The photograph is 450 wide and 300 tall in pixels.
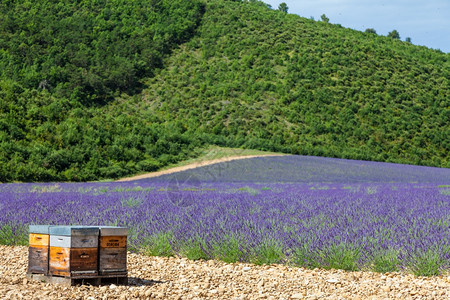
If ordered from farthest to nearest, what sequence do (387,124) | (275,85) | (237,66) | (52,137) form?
(237,66)
(275,85)
(387,124)
(52,137)

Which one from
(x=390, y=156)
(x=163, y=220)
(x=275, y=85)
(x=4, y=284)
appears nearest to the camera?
(x=4, y=284)

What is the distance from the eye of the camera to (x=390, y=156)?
37969 mm

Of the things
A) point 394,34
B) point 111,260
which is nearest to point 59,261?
point 111,260

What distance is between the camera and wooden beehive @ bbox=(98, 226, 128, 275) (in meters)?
5.11

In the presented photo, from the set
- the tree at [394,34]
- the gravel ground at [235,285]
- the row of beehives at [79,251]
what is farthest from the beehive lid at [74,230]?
the tree at [394,34]

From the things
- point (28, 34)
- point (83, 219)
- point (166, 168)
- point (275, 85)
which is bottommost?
point (166, 168)

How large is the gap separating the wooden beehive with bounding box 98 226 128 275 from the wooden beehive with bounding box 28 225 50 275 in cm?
51

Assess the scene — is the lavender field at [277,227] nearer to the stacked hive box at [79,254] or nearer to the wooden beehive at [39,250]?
the stacked hive box at [79,254]

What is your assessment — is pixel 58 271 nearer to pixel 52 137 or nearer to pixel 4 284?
pixel 4 284

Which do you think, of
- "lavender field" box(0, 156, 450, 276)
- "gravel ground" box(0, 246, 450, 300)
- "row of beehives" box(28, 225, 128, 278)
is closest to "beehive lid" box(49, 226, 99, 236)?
"row of beehives" box(28, 225, 128, 278)

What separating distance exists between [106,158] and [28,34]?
27.1 meters

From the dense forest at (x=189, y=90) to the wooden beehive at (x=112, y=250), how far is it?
18.4m

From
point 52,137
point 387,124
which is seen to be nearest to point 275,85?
point 387,124

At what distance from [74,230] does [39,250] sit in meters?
0.54
